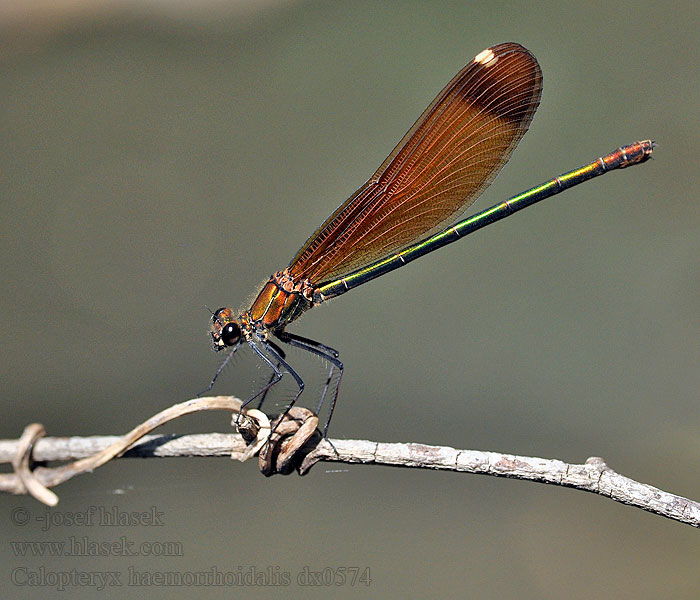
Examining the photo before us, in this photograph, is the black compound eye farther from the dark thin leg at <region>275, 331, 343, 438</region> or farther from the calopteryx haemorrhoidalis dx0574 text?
the dark thin leg at <region>275, 331, 343, 438</region>

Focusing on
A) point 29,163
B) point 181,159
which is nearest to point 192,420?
point 181,159

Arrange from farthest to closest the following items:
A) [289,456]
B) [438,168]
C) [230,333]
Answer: [438,168]
[230,333]
[289,456]

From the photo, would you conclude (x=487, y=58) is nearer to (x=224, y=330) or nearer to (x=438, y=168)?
(x=438, y=168)

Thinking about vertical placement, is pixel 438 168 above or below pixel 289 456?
above

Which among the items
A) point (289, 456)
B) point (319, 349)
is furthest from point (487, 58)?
point (289, 456)

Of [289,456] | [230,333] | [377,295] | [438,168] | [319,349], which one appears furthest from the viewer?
[377,295]

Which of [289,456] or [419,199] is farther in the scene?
[419,199]

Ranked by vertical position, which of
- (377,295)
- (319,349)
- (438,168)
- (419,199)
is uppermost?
(438,168)

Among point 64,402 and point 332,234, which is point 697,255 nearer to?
point 332,234
